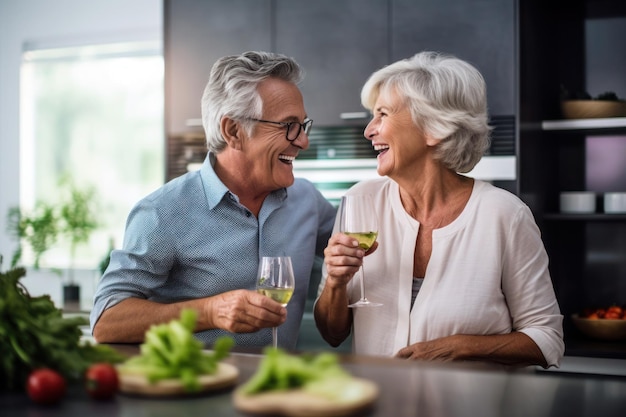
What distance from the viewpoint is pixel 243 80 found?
2.35 meters

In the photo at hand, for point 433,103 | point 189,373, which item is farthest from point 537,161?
point 189,373

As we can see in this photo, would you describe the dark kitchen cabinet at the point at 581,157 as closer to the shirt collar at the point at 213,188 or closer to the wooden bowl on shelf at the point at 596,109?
the wooden bowl on shelf at the point at 596,109

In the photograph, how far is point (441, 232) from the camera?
7.28ft

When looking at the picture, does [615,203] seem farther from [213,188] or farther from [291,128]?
[213,188]

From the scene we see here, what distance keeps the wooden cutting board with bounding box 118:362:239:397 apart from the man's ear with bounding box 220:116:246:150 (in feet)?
4.02

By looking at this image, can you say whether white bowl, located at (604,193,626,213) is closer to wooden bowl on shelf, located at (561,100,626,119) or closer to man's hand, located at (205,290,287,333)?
wooden bowl on shelf, located at (561,100,626,119)

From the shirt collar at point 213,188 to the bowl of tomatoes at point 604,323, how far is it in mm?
1768

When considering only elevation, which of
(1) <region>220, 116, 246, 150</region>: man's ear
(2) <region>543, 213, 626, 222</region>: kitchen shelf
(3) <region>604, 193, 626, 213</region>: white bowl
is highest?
(1) <region>220, 116, 246, 150</region>: man's ear

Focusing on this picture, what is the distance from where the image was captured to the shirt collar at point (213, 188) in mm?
2270

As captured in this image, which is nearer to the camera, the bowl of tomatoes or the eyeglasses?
the eyeglasses

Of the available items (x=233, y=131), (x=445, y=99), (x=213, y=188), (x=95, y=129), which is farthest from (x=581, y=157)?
(x=95, y=129)

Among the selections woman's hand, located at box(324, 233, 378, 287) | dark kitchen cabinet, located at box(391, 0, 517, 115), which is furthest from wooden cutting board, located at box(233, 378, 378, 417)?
dark kitchen cabinet, located at box(391, 0, 517, 115)

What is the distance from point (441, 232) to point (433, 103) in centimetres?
38

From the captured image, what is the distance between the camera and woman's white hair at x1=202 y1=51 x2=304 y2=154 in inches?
92.5
